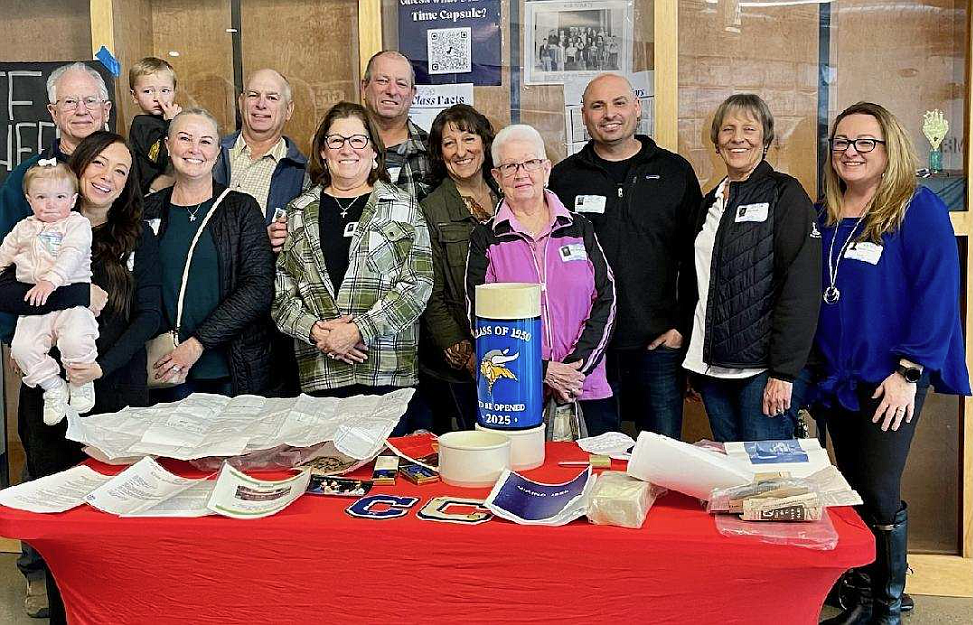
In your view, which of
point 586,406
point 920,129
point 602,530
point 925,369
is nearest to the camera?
point 602,530

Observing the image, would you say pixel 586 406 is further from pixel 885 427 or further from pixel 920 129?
pixel 920 129

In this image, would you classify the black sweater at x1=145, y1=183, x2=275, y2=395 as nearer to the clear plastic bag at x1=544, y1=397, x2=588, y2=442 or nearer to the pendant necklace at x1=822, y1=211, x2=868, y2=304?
the clear plastic bag at x1=544, y1=397, x2=588, y2=442

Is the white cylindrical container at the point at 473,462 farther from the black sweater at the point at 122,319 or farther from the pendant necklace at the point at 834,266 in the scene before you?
the pendant necklace at the point at 834,266

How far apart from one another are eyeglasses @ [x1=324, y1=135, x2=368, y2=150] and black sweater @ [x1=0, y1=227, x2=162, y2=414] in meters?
0.62

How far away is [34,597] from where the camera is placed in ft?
10.5

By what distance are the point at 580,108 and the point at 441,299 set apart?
1131 mm

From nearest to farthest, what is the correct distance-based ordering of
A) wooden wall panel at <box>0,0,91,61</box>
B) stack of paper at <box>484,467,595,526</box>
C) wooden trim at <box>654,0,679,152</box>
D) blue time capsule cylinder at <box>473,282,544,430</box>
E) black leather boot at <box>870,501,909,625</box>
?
stack of paper at <box>484,467,595,526</box>, blue time capsule cylinder at <box>473,282,544,430</box>, black leather boot at <box>870,501,909,625</box>, wooden trim at <box>654,0,679,152</box>, wooden wall panel at <box>0,0,91,61</box>

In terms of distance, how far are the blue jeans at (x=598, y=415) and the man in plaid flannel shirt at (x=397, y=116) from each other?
931 mm

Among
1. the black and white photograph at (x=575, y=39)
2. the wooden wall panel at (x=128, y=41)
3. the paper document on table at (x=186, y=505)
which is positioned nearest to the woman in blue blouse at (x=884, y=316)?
the black and white photograph at (x=575, y=39)

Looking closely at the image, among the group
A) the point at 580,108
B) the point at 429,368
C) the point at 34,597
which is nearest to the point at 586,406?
the point at 429,368

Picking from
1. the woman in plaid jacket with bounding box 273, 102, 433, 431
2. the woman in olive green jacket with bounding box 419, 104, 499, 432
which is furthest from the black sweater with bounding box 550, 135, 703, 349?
the woman in plaid jacket with bounding box 273, 102, 433, 431

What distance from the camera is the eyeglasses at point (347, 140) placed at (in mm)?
2833

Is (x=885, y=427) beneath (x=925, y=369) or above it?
beneath

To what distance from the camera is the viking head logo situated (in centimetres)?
193
